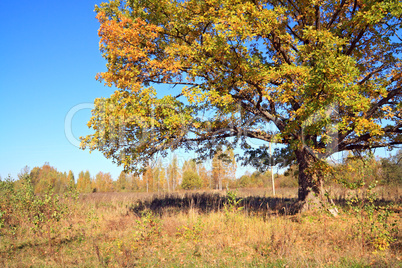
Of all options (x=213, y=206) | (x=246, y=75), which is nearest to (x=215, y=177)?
(x=213, y=206)

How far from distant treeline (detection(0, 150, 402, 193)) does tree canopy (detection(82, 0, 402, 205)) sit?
1103 mm

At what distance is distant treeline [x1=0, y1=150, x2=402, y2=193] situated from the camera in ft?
27.8

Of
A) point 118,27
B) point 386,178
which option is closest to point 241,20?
point 118,27

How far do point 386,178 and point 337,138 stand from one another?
12580 mm

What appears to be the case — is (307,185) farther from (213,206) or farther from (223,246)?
(223,246)

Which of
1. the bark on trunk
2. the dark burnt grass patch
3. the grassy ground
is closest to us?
the grassy ground

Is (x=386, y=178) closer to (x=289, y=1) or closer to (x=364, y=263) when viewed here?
(x=289, y=1)

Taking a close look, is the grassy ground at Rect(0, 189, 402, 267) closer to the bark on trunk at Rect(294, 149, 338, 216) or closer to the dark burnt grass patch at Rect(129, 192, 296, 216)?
the bark on trunk at Rect(294, 149, 338, 216)

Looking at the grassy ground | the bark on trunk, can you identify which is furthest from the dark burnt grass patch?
the grassy ground

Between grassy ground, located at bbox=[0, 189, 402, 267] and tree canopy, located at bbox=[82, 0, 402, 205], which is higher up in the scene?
tree canopy, located at bbox=[82, 0, 402, 205]

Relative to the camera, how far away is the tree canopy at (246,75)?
800 centimetres

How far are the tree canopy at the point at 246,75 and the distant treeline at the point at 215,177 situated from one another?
1103 millimetres

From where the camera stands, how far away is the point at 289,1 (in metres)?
10.3

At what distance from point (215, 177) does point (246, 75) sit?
5788 centimetres
